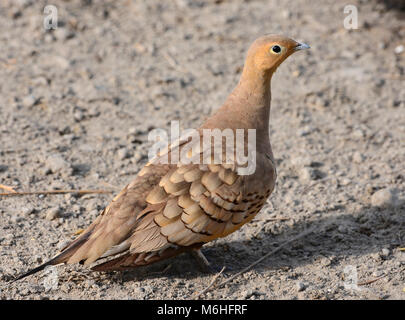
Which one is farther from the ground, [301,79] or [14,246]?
[301,79]

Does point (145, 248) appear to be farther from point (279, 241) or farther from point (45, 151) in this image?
point (45, 151)

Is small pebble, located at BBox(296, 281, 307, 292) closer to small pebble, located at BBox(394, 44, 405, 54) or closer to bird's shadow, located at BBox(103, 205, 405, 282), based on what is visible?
bird's shadow, located at BBox(103, 205, 405, 282)

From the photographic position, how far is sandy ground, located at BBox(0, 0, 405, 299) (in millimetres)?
4062

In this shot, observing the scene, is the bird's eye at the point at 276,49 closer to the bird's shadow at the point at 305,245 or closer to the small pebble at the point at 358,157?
the bird's shadow at the point at 305,245

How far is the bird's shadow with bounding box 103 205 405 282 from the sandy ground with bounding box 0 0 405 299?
0.01 metres

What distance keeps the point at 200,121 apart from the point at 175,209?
240 centimetres

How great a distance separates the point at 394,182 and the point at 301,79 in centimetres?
189

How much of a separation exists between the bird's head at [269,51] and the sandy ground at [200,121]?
3.90ft

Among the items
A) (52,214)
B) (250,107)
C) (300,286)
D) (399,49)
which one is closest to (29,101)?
(52,214)

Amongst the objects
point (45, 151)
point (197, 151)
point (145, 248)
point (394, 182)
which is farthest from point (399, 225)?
point (45, 151)

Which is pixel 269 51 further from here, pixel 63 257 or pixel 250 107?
pixel 63 257

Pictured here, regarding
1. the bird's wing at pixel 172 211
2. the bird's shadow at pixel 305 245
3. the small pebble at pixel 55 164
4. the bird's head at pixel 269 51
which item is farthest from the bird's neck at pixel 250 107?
the small pebble at pixel 55 164

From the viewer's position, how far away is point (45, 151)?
5371mm

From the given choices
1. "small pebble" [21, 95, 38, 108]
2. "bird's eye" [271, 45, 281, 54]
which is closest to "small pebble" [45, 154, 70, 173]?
"small pebble" [21, 95, 38, 108]
